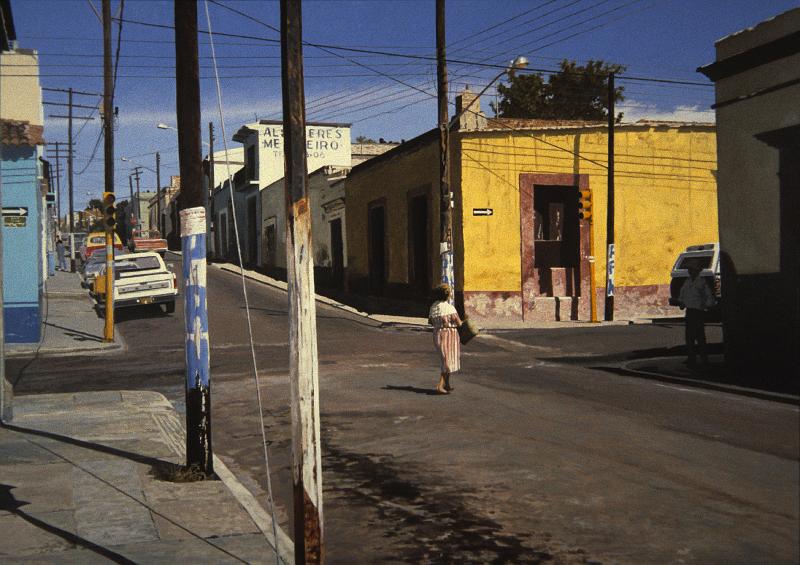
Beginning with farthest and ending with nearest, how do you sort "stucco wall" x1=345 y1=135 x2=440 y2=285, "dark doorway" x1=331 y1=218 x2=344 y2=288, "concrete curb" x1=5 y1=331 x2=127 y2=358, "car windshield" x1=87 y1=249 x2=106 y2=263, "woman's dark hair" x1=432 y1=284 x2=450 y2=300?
1. "dark doorway" x1=331 y1=218 x2=344 y2=288
2. "car windshield" x1=87 y1=249 x2=106 y2=263
3. "stucco wall" x1=345 y1=135 x2=440 y2=285
4. "concrete curb" x1=5 y1=331 x2=127 y2=358
5. "woman's dark hair" x1=432 y1=284 x2=450 y2=300

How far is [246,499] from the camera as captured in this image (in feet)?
23.8

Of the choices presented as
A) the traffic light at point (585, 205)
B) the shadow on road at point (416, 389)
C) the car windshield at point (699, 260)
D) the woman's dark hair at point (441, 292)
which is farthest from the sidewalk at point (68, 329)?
the car windshield at point (699, 260)

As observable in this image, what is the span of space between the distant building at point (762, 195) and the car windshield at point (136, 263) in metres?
26.1

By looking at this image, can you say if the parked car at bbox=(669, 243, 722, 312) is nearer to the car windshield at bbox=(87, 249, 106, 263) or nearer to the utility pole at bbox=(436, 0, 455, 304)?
the utility pole at bbox=(436, 0, 455, 304)

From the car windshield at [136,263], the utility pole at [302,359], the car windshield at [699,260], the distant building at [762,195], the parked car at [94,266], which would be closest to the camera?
the distant building at [762,195]

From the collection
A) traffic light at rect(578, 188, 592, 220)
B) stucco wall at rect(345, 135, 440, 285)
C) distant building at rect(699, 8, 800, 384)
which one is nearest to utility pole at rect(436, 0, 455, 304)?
stucco wall at rect(345, 135, 440, 285)

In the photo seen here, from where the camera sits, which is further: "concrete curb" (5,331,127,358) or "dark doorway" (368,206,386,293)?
"dark doorway" (368,206,386,293)

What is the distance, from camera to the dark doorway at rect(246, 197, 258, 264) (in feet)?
182

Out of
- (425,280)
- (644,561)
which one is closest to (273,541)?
(644,561)

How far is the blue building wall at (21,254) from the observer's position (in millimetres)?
22266

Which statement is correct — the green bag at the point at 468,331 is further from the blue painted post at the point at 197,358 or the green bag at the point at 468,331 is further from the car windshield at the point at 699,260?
the car windshield at the point at 699,260

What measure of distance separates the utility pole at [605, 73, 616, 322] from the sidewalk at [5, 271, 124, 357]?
49.6 ft

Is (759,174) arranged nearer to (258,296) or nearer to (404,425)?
(404,425)

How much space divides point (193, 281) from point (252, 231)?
4910 cm
